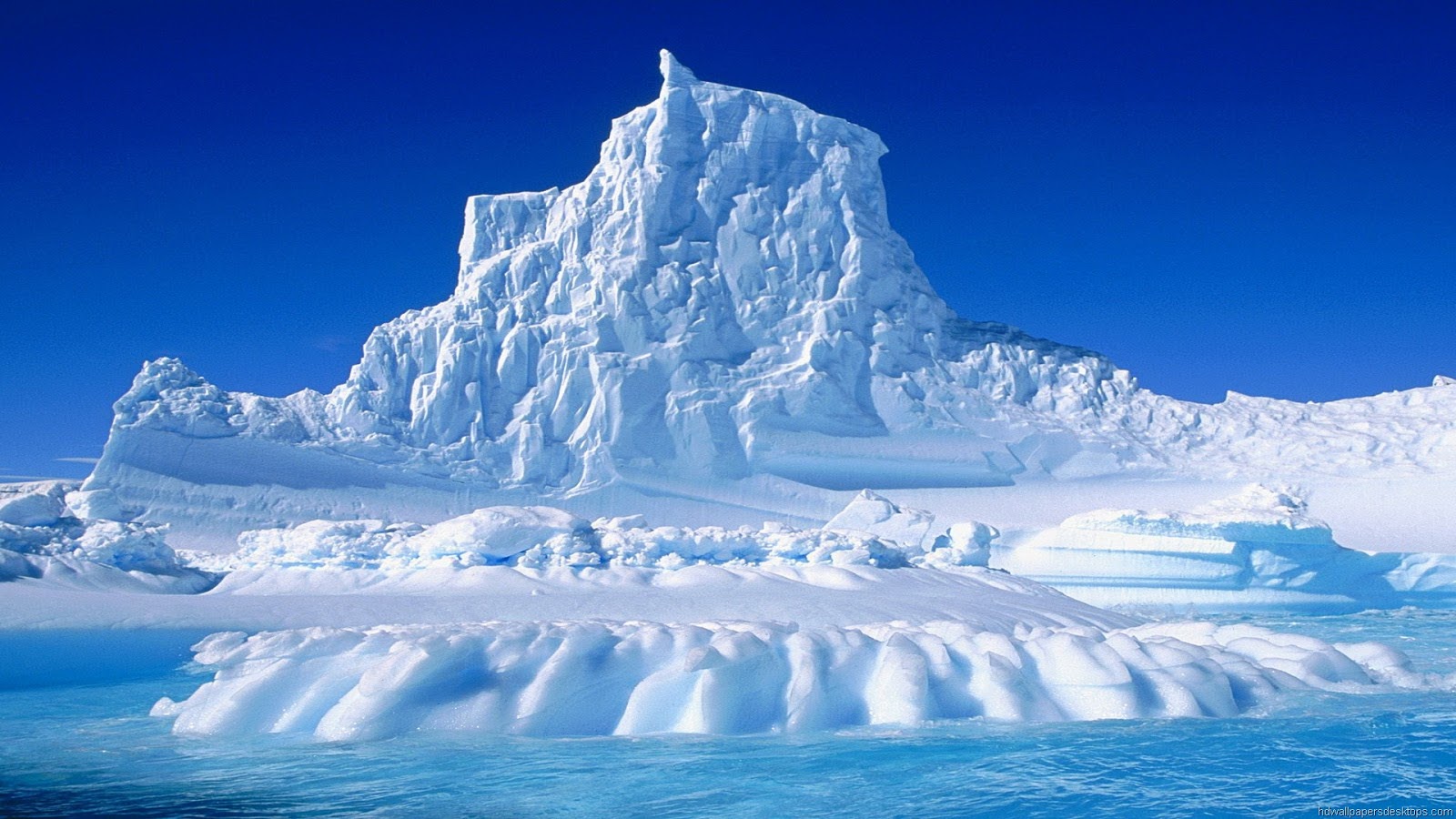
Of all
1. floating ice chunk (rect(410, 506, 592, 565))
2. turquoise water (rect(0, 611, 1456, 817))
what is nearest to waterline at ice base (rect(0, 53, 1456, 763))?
floating ice chunk (rect(410, 506, 592, 565))

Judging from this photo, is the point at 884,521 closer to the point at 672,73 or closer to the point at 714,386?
the point at 714,386

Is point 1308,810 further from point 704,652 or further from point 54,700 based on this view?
point 54,700

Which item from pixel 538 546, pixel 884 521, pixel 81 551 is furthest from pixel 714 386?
pixel 81 551

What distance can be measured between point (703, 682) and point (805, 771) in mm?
1070

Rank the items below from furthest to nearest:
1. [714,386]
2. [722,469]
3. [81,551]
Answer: [714,386], [722,469], [81,551]

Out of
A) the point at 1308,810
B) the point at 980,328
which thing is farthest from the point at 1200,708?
the point at 980,328

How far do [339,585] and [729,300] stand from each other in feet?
55.0

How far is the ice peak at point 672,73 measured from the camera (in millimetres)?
29984

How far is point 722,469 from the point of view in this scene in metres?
27.7

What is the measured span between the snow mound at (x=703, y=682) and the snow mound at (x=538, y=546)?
820cm

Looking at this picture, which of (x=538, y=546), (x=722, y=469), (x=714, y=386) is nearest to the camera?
(x=538, y=546)

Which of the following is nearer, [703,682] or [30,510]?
[703,682]

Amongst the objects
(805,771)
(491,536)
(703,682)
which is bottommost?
(805,771)

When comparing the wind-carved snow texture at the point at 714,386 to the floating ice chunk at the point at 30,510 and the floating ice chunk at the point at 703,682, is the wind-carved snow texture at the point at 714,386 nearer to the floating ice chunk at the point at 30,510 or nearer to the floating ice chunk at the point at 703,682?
the floating ice chunk at the point at 30,510
